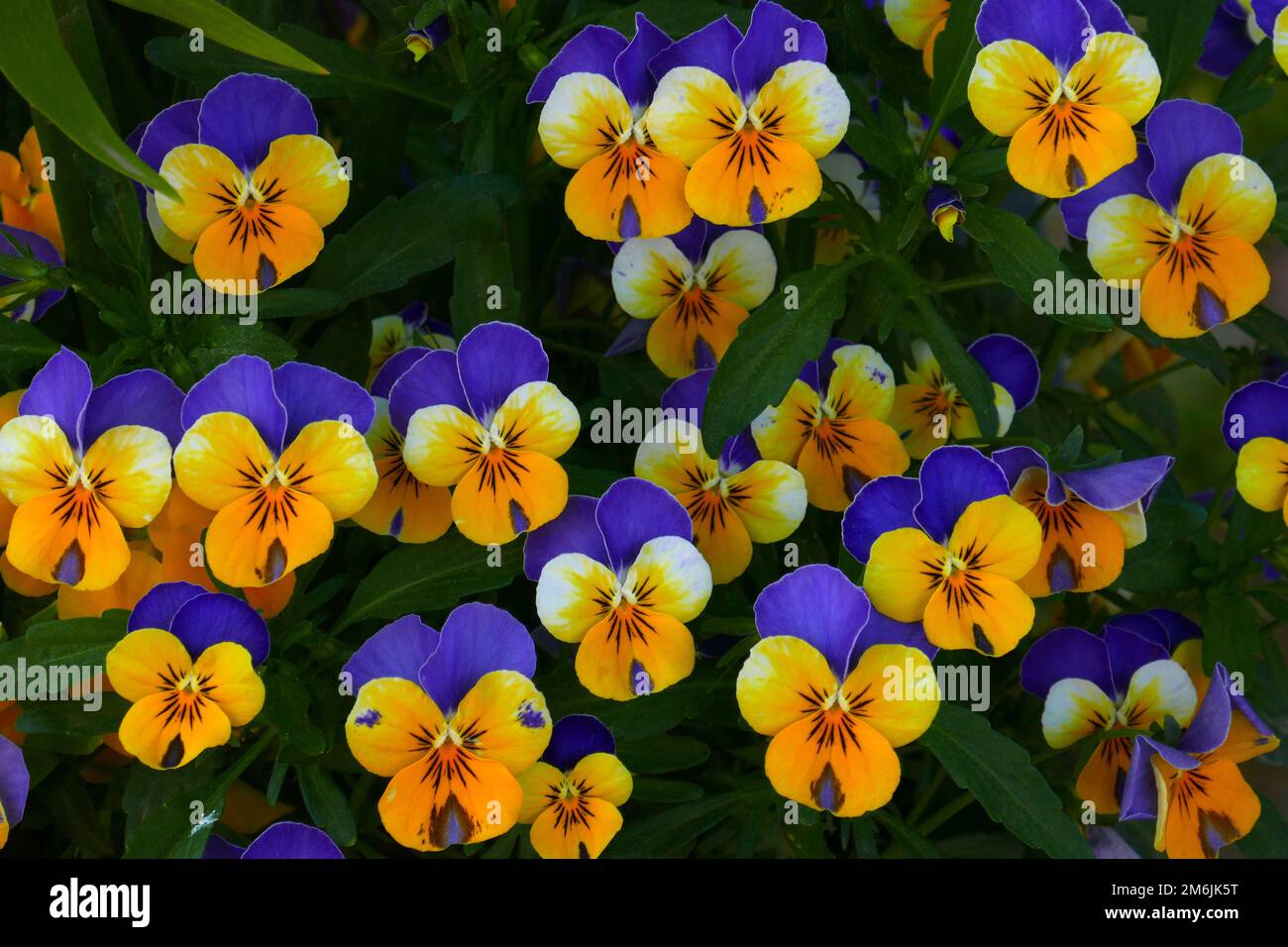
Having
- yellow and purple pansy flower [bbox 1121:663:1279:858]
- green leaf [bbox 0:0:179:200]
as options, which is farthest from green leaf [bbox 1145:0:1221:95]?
green leaf [bbox 0:0:179:200]

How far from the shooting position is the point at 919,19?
798 mm

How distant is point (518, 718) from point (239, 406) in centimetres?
19

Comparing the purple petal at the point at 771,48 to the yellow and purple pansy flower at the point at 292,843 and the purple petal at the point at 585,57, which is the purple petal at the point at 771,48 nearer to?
the purple petal at the point at 585,57

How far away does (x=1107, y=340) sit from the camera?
1.01 metres

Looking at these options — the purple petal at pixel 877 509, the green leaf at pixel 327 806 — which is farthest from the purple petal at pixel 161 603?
the purple petal at pixel 877 509

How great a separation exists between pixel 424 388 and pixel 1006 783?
1.15 ft

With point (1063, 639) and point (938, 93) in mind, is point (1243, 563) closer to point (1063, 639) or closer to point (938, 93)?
point (1063, 639)

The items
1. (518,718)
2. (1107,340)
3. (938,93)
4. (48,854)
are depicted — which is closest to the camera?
(518,718)

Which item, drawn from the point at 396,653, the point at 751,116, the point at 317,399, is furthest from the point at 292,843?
the point at 751,116

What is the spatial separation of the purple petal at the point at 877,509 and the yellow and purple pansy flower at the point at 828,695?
40 millimetres

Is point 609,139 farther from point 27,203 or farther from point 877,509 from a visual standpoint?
point 27,203

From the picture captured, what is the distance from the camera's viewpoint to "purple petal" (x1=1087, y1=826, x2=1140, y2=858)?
835 mm

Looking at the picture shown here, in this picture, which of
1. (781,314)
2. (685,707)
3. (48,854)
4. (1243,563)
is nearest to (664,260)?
(781,314)

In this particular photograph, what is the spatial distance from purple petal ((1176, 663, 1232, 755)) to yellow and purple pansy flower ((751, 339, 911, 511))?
0.20 metres
